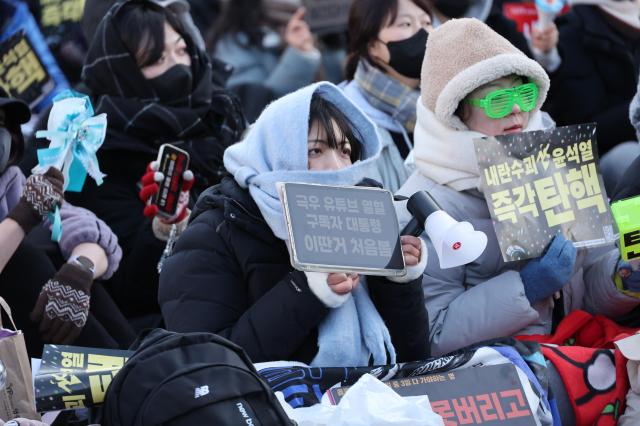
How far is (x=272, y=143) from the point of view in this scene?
4.17 m

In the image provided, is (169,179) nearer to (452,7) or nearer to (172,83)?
(172,83)

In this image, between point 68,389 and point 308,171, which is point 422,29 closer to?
point 308,171

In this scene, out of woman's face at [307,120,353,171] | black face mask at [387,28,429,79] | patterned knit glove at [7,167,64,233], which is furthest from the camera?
black face mask at [387,28,429,79]

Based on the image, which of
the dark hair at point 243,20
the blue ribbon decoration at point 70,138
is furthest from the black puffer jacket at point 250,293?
the dark hair at point 243,20

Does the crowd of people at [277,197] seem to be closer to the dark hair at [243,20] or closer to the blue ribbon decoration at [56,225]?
the blue ribbon decoration at [56,225]

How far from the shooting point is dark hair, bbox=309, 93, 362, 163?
4.24 meters

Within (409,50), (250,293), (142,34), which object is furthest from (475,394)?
(142,34)

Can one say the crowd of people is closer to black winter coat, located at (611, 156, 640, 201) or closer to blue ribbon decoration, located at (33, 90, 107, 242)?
black winter coat, located at (611, 156, 640, 201)

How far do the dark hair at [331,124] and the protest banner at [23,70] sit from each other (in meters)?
2.20

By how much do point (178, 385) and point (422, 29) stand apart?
9.34ft

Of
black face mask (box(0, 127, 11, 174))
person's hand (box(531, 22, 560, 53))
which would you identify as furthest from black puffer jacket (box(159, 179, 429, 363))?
person's hand (box(531, 22, 560, 53))

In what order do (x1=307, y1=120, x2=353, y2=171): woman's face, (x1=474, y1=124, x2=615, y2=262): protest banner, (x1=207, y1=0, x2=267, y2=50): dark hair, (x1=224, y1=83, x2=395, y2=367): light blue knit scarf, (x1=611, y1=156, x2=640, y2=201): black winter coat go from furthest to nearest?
(x1=207, y1=0, x2=267, y2=50): dark hair → (x1=611, y1=156, x2=640, y2=201): black winter coat → (x1=474, y1=124, x2=615, y2=262): protest banner → (x1=307, y1=120, x2=353, y2=171): woman's face → (x1=224, y1=83, x2=395, y2=367): light blue knit scarf

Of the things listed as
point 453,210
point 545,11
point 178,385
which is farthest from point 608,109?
point 178,385

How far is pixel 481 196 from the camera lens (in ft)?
15.3
